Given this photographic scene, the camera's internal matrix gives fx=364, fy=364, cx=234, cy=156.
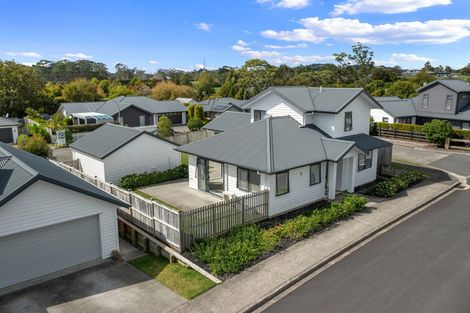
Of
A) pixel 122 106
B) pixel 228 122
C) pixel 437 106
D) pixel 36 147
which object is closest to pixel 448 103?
pixel 437 106

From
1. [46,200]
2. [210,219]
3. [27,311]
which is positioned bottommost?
[27,311]

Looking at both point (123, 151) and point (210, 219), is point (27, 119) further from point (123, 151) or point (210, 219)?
point (210, 219)

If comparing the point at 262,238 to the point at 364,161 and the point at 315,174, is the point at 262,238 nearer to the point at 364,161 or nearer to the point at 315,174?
the point at 315,174

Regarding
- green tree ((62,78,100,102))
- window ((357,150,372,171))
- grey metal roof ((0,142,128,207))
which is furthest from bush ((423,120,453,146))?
green tree ((62,78,100,102))

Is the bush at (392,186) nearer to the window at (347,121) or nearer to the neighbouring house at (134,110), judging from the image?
the window at (347,121)

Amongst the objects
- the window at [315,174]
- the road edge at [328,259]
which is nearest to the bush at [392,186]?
the road edge at [328,259]

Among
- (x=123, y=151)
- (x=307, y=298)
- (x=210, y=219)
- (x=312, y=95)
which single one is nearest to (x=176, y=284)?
(x=210, y=219)

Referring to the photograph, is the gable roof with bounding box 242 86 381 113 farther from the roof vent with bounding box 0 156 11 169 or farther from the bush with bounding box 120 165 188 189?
the roof vent with bounding box 0 156 11 169
